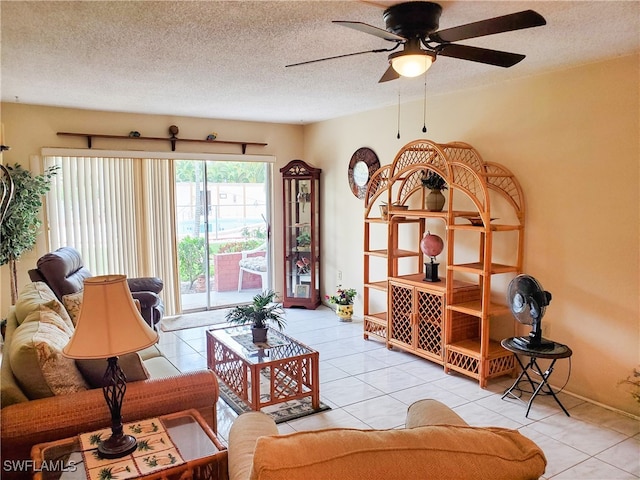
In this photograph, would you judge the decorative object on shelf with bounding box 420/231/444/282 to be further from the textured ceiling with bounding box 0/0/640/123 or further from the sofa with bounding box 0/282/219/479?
the sofa with bounding box 0/282/219/479

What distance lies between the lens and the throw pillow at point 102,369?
214cm

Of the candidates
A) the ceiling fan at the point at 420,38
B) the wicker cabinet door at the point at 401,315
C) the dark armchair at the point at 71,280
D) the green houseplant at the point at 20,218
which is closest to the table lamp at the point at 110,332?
the ceiling fan at the point at 420,38

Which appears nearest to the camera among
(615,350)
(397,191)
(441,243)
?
(615,350)

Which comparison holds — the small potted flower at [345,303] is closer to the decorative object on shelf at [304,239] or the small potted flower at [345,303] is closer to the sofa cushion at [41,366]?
the decorative object on shelf at [304,239]

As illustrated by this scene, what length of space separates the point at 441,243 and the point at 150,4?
292 cm

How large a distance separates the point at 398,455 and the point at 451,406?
243 centimetres

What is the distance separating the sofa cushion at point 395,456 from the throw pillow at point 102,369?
1302 mm

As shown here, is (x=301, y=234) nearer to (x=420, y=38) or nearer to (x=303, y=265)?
(x=303, y=265)

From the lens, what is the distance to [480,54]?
2.26 m

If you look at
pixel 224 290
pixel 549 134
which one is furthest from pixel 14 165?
pixel 549 134

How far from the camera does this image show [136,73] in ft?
11.4

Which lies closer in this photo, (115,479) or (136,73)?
(115,479)

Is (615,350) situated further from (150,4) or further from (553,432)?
(150,4)

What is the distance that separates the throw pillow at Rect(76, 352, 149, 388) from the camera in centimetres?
214
